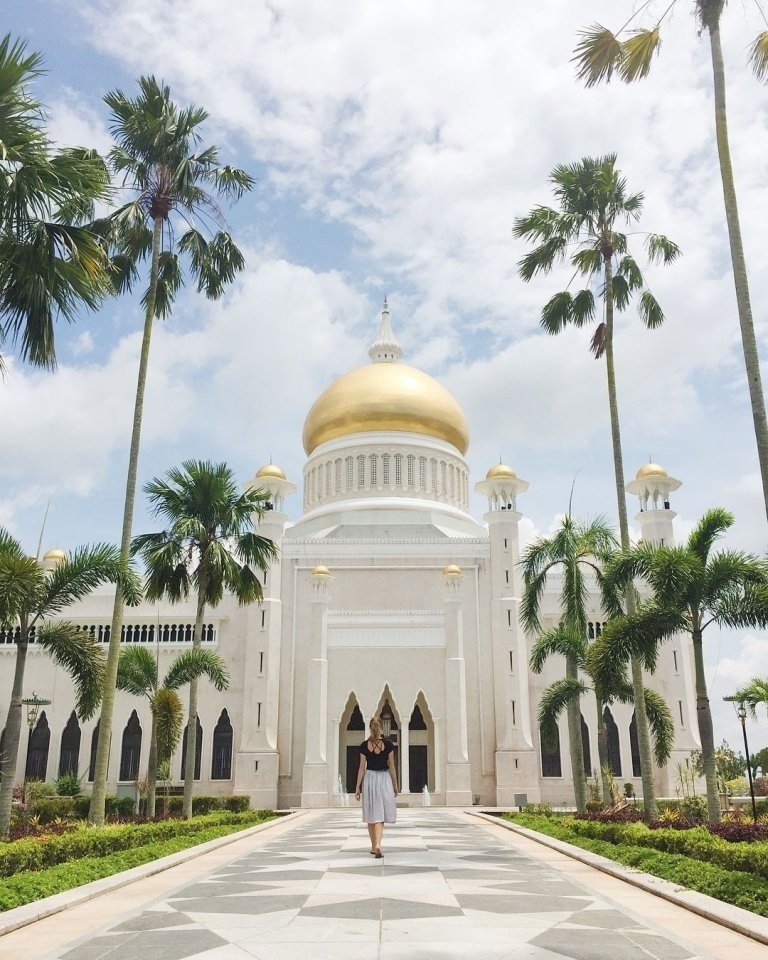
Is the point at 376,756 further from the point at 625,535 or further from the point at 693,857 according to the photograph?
the point at 625,535

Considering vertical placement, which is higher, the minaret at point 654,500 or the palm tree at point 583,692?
the minaret at point 654,500

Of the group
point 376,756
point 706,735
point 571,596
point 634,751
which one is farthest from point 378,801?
point 634,751

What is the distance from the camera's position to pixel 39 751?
35.0 metres

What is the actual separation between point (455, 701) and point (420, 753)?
4137 mm

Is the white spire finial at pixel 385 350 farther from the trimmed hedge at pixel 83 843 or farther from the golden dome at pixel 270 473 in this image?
the trimmed hedge at pixel 83 843

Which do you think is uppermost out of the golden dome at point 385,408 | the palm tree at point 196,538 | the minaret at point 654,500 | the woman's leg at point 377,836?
the golden dome at point 385,408

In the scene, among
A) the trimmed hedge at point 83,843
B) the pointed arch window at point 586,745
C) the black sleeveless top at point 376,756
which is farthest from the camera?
the pointed arch window at point 586,745

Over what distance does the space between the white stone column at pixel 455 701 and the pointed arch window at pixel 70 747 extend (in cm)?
1520

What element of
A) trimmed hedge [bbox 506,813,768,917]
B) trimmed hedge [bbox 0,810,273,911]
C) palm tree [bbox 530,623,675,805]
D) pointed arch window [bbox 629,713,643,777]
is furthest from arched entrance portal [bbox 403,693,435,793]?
trimmed hedge [bbox 0,810,273,911]

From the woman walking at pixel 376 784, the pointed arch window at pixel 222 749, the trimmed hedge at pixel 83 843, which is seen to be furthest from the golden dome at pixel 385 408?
the woman walking at pixel 376 784

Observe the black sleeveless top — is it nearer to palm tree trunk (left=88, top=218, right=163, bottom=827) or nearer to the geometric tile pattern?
the geometric tile pattern

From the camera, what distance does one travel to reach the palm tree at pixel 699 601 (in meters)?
14.0

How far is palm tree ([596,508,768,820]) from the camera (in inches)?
552

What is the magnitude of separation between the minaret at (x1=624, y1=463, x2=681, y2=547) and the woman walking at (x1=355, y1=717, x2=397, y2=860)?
86.9ft
